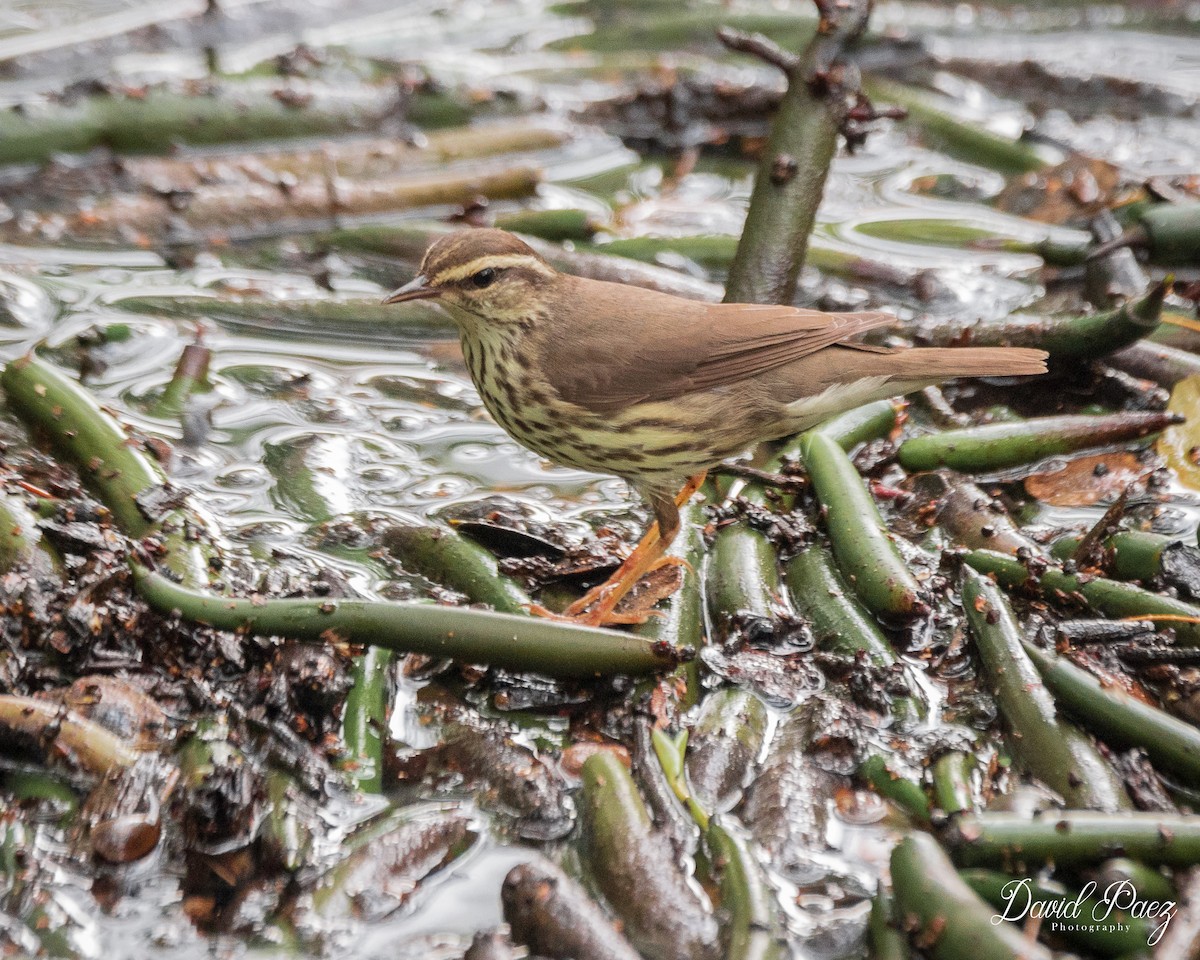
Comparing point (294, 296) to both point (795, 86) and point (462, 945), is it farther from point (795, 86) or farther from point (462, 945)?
point (462, 945)

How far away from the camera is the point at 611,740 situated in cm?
331

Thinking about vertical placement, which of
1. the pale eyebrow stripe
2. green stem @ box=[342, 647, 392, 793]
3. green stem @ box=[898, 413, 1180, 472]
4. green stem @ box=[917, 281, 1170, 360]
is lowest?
green stem @ box=[342, 647, 392, 793]

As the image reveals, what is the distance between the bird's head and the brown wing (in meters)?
0.15

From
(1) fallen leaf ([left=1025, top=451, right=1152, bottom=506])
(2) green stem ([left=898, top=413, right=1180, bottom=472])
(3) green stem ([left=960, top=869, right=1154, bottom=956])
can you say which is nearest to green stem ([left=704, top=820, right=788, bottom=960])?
(3) green stem ([left=960, top=869, right=1154, bottom=956])

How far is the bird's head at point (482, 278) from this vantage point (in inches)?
158

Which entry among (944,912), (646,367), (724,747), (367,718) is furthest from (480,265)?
(944,912)

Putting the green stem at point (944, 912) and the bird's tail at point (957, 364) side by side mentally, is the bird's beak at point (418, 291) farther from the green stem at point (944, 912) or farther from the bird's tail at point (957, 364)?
the green stem at point (944, 912)

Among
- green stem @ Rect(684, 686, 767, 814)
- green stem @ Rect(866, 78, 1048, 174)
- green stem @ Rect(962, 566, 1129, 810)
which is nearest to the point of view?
green stem @ Rect(962, 566, 1129, 810)

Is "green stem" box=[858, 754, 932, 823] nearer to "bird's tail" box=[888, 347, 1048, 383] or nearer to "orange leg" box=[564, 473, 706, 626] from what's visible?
"orange leg" box=[564, 473, 706, 626]

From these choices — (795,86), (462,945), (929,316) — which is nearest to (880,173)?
(929,316)

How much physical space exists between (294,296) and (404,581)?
1947 millimetres

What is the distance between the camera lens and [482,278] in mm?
4059

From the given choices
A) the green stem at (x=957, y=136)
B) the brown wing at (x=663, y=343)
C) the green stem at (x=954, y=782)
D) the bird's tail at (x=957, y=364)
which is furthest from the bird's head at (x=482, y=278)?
the green stem at (x=957, y=136)

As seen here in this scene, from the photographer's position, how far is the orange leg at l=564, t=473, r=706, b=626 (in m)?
3.72
